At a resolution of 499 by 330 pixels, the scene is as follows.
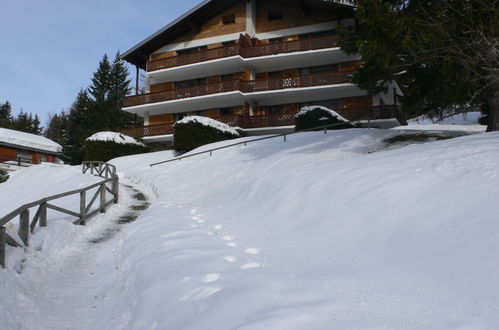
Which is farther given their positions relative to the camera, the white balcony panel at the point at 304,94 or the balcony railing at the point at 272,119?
the white balcony panel at the point at 304,94

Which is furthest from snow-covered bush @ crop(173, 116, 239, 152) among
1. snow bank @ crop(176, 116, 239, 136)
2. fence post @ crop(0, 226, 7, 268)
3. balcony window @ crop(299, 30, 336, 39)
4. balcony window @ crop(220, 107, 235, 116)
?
fence post @ crop(0, 226, 7, 268)

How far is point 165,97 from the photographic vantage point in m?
28.0

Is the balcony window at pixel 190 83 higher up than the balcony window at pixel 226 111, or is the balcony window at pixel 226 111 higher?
the balcony window at pixel 190 83

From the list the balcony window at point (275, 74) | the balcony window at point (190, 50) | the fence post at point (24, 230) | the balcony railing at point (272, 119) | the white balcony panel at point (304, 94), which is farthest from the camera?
the balcony window at point (190, 50)

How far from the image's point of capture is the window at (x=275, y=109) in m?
27.2

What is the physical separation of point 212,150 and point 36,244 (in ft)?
42.9

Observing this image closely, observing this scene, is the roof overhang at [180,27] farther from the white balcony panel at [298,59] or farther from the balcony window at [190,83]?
the balcony window at [190,83]

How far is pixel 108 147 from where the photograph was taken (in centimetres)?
2534

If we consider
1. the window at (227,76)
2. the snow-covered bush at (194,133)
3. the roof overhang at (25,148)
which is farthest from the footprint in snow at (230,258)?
the roof overhang at (25,148)

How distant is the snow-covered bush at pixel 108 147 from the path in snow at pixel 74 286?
1821 cm

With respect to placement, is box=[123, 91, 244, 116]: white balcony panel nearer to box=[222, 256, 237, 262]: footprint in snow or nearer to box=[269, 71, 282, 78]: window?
box=[269, 71, 282, 78]: window

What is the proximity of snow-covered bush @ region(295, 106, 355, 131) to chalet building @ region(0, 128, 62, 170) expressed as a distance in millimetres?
32236

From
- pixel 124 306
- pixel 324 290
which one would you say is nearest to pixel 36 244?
pixel 124 306

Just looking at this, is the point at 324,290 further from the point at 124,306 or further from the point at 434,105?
the point at 434,105
